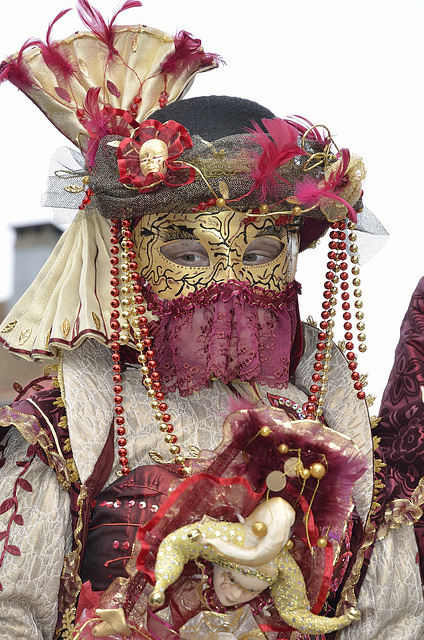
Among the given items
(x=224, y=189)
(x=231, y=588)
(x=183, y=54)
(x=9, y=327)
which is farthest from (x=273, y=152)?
(x=231, y=588)

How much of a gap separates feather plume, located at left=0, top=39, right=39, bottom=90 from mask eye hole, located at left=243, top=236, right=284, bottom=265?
2.25 ft

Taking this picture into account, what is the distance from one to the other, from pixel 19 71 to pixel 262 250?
0.74 meters

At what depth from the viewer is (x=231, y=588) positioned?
5.57ft

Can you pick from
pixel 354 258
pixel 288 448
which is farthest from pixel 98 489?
pixel 354 258

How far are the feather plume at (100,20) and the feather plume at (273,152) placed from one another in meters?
0.50

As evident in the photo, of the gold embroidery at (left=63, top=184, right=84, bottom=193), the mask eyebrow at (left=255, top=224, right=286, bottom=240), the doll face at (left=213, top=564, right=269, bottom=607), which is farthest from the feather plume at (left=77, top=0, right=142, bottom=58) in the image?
the doll face at (left=213, top=564, right=269, bottom=607)

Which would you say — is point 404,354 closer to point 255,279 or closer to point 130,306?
point 255,279

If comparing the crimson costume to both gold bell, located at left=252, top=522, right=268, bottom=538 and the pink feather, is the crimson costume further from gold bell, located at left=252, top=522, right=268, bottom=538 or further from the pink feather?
gold bell, located at left=252, top=522, right=268, bottom=538

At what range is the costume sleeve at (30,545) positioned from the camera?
1848 mm

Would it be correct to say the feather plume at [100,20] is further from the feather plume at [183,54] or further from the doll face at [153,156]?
the doll face at [153,156]

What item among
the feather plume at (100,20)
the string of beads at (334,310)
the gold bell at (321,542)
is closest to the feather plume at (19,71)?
the feather plume at (100,20)

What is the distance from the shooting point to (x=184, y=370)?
2.01 m

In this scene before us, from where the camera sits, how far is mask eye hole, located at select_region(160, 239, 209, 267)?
2020 mm

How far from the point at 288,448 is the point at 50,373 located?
73 cm
